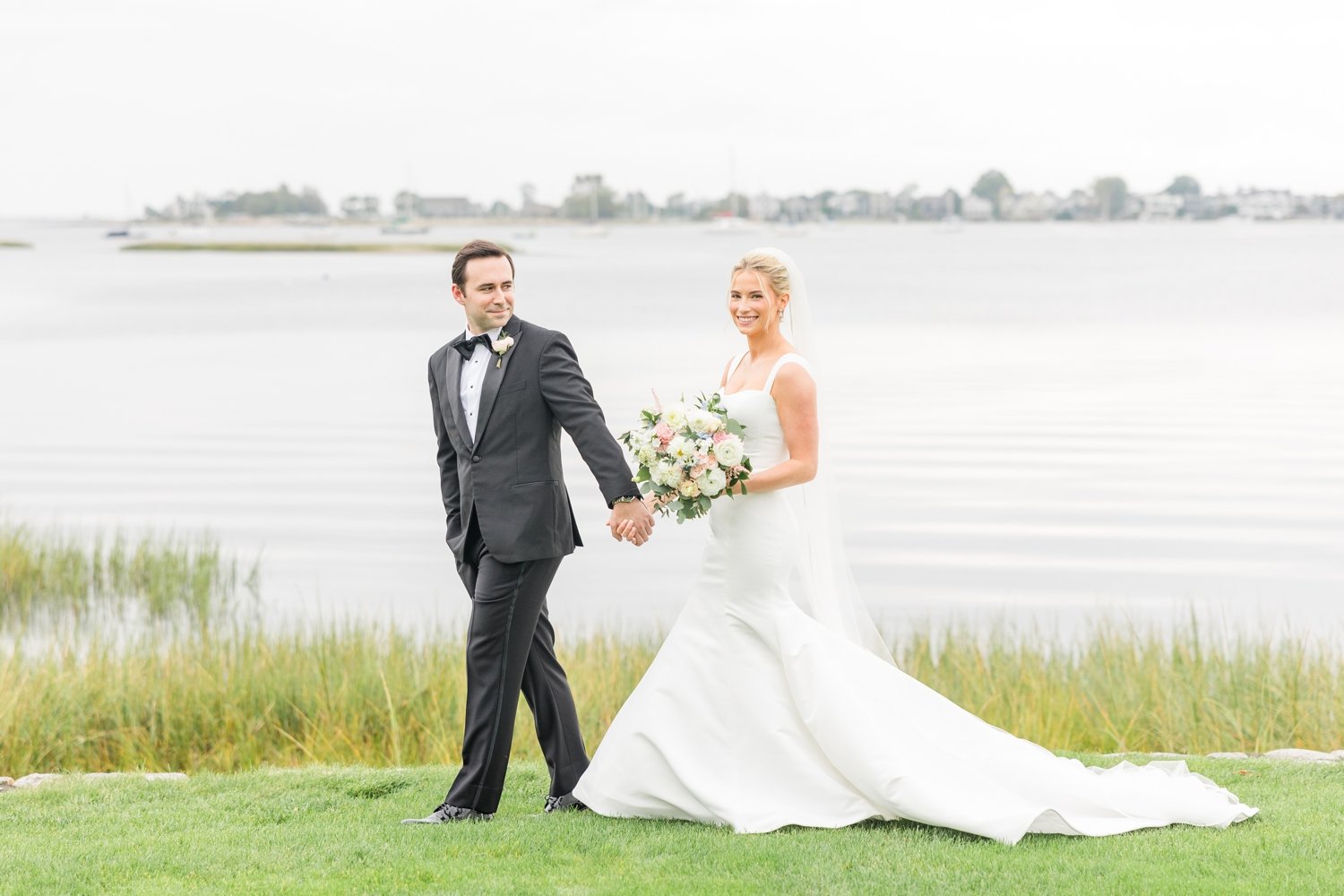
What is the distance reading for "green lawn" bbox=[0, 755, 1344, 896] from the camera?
4.91m

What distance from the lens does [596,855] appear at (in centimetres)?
530

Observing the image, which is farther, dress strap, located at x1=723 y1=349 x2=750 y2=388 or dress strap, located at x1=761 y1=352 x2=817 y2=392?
dress strap, located at x1=723 y1=349 x2=750 y2=388

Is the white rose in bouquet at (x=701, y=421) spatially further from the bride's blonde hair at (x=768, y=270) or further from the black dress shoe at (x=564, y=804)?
the black dress shoe at (x=564, y=804)

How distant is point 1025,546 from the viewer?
57.3 feet

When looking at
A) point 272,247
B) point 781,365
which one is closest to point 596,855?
point 781,365

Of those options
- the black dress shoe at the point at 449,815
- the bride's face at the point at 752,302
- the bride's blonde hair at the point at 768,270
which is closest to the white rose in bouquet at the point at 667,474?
the bride's face at the point at 752,302

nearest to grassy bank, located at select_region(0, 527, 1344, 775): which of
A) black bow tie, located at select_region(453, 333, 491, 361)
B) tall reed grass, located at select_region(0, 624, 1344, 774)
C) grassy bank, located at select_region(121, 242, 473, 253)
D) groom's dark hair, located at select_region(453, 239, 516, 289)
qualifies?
tall reed grass, located at select_region(0, 624, 1344, 774)

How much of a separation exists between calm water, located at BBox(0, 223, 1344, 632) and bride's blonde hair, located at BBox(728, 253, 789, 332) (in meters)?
6.32

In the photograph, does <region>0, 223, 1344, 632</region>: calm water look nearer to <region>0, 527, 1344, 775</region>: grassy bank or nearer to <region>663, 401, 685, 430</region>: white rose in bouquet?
<region>0, 527, 1344, 775</region>: grassy bank

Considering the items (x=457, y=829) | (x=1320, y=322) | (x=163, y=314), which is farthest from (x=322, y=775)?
(x=163, y=314)

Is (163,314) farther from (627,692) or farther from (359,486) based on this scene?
(627,692)

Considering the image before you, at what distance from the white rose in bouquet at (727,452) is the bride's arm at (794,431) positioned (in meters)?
0.22

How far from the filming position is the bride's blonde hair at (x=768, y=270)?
602 centimetres

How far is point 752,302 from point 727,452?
2.38 feet
